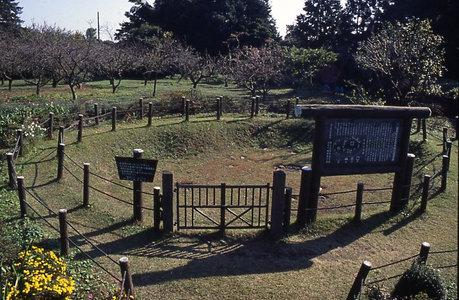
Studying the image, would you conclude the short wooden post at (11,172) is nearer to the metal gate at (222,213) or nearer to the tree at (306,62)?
the metal gate at (222,213)

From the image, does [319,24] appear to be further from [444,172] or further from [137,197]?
[137,197]

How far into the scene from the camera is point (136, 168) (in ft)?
31.0

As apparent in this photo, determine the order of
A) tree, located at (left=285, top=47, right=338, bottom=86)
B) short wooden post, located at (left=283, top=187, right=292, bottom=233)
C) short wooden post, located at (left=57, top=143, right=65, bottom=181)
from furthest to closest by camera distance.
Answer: tree, located at (left=285, top=47, right=338, bottom=86), short wooden post, located at (left=57, top=143, right=65, bottom=181), short wooden post, located at (left=283, top=187, right=292, bottom=233)

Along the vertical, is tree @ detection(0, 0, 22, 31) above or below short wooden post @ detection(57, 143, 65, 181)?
above

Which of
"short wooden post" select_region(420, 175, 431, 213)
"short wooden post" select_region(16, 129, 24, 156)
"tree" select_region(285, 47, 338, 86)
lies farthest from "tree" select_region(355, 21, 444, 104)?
"short wooden post" select_region(16, 129, 24, 156)

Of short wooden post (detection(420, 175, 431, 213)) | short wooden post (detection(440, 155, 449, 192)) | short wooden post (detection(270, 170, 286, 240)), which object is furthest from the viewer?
short wooden post (detection(440, 155, 449, 192))

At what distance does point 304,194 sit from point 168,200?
9.68ft

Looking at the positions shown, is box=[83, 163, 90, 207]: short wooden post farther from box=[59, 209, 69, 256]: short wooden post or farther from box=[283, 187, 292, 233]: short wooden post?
box=[283, 187, 292, 233]: short wooden post

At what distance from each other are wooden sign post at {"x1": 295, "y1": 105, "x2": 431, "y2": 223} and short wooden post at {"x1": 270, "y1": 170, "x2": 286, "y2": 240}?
903 mm

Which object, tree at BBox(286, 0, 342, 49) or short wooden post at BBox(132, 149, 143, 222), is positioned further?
tree at BBox(286, 0, 342, 49)

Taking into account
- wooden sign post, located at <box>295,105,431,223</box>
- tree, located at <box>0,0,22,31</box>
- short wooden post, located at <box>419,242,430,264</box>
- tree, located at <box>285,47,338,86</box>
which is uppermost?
tree, located at <box>0,0,22,31</box>

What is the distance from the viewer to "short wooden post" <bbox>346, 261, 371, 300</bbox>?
6.67m

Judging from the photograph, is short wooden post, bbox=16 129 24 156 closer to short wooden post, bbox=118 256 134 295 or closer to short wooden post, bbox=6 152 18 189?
short wooden post, bbox=6 152 18 189

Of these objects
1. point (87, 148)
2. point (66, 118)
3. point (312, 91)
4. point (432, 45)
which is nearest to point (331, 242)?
point (87, 148)
